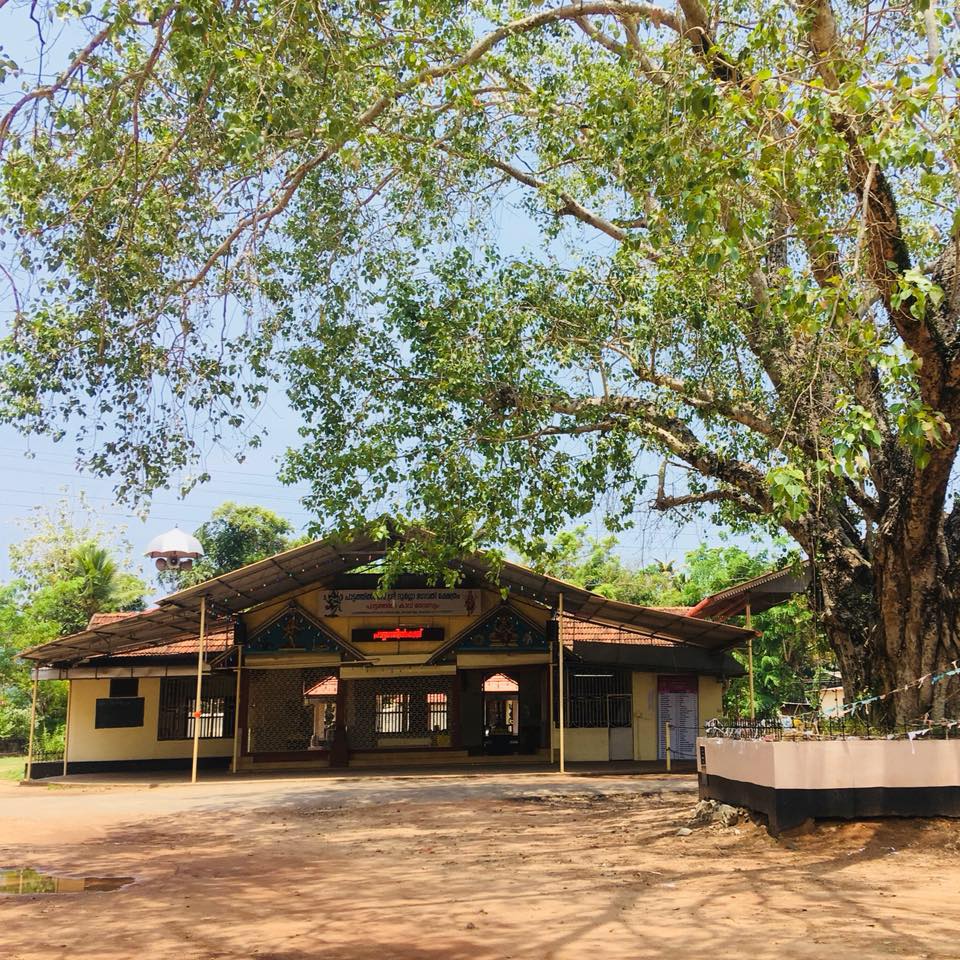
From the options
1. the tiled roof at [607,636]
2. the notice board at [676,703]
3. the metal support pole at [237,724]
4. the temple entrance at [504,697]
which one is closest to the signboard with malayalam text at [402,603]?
the temple entrance at [504,697]

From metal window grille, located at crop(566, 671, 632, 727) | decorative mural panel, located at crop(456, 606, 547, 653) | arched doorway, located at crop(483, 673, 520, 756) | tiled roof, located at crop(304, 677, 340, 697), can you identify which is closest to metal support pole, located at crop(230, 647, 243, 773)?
tiled roof, located at crop(304, 677, 340, 697)

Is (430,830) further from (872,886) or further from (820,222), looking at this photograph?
(820,222)

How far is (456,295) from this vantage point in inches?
480

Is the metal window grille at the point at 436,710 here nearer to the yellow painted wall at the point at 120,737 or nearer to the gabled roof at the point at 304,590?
the gabled roof at the point at 304,590

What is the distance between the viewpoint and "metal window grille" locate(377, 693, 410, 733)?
21438mm

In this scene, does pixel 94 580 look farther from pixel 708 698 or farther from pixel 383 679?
pixel 708 698

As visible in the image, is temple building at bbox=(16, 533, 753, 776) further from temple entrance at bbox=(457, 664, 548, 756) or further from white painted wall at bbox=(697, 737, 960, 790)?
white painted wall at bbox=(697, 737, 960, 790)

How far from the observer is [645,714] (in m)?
21.3

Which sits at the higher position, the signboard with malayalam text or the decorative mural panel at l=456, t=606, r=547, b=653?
the signboard with malayalam text

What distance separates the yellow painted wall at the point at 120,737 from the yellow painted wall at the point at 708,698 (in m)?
9.80

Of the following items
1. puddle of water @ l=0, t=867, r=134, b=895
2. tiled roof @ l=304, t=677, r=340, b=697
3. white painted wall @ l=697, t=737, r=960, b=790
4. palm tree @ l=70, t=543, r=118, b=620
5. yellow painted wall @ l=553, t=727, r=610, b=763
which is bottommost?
puddle of water @ l=0, t=867, r=134, b=895

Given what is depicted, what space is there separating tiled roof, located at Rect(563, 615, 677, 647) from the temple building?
35 millimetres

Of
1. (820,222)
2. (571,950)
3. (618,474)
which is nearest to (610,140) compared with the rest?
(820,222)

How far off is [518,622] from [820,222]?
1370 centimetres
